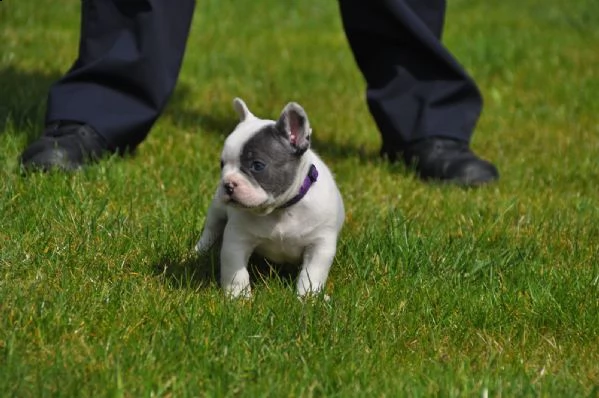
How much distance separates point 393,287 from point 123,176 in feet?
5.19

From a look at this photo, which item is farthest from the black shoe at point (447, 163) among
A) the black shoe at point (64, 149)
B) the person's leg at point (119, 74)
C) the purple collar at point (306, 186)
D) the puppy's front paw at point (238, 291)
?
the puppy's front paw at point (238, 291)

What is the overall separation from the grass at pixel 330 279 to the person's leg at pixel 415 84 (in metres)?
0.21

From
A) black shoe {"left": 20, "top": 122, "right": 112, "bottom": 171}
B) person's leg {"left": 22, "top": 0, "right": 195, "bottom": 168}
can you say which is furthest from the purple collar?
person's leg {"left": 22, "top": 0, "right": 195, "bottom": 168}

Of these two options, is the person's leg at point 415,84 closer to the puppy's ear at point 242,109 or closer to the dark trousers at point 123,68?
the dark trousers at point 123,68

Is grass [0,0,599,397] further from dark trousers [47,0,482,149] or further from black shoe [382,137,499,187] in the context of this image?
dark trousers [47,0,482,149]

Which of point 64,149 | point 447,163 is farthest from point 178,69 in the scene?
point 447,163

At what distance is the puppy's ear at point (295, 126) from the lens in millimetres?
3520

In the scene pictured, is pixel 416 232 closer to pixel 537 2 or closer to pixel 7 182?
pixel 7 182

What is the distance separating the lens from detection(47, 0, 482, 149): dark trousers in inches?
202

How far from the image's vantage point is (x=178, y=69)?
5270 millimetres

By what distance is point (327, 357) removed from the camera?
3072 millimetres

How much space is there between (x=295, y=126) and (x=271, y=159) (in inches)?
5.4

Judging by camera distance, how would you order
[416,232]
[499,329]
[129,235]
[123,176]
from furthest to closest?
1. [123,176]
2. [416,232]
3. [129,235]
4. [499,329]

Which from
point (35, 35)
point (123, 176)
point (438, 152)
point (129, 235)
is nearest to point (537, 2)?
point (35, 35)
